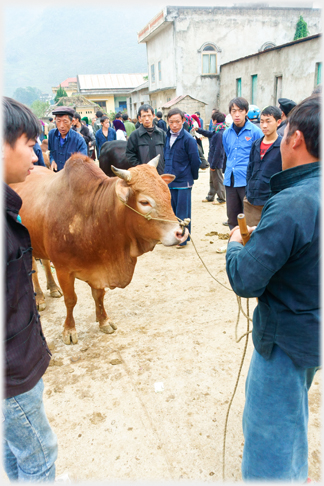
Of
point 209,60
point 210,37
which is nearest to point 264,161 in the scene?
point 209,60

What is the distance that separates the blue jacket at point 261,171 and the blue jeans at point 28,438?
3.27 metres

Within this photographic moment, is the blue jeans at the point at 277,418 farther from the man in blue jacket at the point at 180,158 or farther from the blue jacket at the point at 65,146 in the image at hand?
the blue jacket at the point at 65,146

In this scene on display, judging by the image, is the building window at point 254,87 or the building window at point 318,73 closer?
the building window at point 318,73

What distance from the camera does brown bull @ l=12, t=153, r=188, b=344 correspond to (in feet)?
9.06

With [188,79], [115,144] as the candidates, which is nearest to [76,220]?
[115,144]

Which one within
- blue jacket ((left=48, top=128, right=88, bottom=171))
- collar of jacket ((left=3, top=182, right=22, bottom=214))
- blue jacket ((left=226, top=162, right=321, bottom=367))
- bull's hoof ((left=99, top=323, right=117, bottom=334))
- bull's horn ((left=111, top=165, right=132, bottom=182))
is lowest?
bull's hoof ((left=99, top=323, right=117, bottom=334))

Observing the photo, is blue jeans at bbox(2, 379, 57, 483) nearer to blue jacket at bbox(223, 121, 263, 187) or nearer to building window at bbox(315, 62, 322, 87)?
blue jacket at bbox(223, 121, 263, 187)

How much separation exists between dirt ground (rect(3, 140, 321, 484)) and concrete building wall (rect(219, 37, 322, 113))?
1621 centimetres

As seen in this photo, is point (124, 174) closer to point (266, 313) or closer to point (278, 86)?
point (266, 313)

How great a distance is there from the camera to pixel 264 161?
394 centimetres

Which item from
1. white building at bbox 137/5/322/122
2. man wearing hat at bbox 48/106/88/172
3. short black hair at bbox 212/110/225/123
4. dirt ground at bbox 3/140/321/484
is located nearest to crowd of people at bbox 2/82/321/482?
dirt ground at bbox 3/140/321/484

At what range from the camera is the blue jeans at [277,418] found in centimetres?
145

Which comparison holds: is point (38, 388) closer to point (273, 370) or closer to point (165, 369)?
point (273, 370)

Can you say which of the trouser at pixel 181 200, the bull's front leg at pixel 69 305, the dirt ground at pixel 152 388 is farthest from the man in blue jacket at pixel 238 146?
the bull's front leg at pixel 69 305
